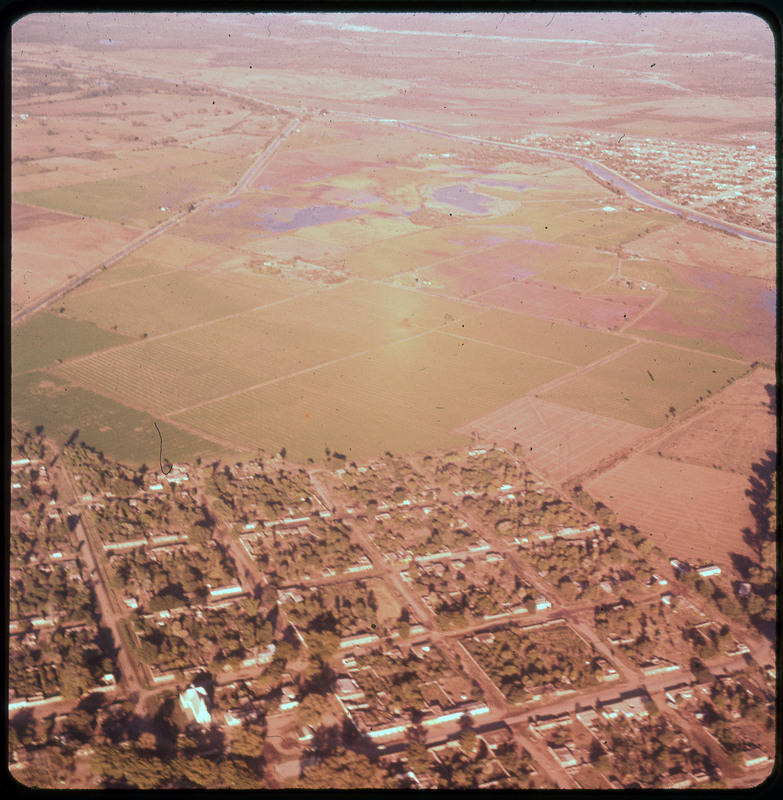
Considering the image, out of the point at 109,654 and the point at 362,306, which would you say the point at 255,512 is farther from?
the point at 362,306

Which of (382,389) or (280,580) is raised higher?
(382,389)

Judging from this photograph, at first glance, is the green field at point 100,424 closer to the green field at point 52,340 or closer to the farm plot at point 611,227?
the green field at point 52,340

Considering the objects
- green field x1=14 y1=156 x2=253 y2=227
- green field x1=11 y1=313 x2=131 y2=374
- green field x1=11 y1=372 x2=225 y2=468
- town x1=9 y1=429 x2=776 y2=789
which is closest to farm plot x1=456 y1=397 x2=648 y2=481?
town x1=9 y1=429 x2=776 y2=789

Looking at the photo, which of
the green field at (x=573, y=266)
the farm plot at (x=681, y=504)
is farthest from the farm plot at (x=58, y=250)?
the farm plot at (x=681, y=504)

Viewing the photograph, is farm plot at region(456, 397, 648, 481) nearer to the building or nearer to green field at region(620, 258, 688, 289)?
the building
